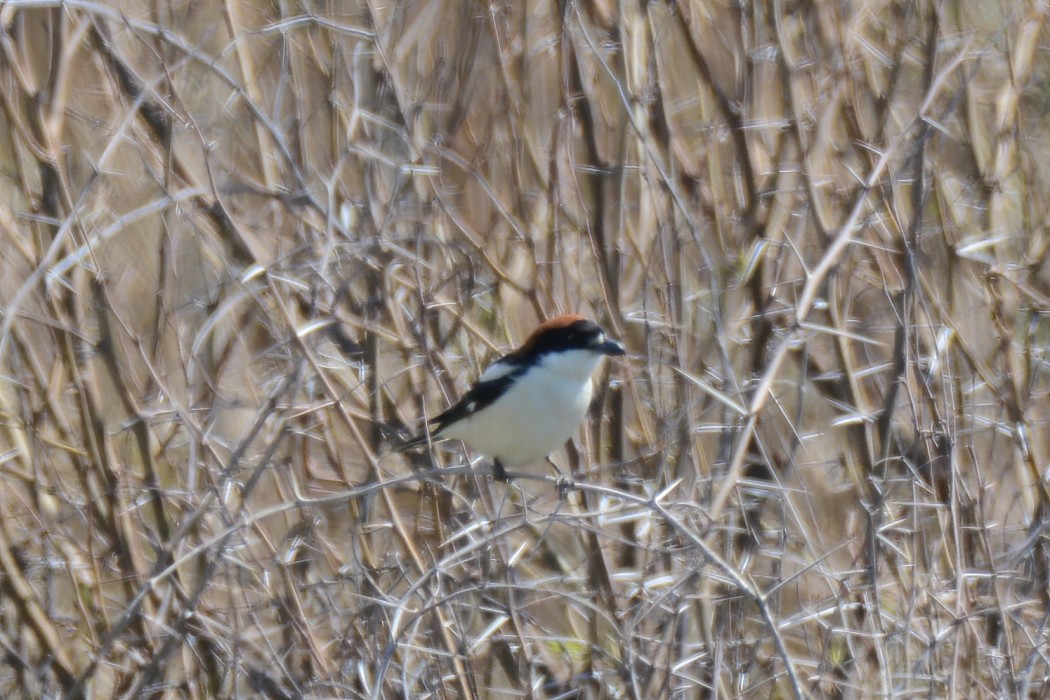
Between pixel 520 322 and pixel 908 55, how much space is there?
2308 millimetres

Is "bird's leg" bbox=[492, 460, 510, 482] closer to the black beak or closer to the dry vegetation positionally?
the dry vegetation

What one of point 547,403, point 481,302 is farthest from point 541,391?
point 481,302

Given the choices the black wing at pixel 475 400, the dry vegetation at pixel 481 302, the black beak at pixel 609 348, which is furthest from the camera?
the dry vegetation at pixel 481 302

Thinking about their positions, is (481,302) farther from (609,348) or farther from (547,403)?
(609,348)

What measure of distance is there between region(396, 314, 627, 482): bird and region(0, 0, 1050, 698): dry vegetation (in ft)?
1.05

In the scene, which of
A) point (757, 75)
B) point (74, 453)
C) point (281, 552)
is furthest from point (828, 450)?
point (74, 453)

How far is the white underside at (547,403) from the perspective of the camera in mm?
4777

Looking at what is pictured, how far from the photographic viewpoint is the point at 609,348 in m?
4.68

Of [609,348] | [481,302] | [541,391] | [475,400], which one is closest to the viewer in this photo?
[609,348]

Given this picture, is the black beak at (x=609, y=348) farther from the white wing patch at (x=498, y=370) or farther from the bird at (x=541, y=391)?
the white wing patch at (x=498, y=370)

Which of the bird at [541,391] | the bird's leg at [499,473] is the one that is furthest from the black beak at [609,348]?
the bird's leg at [499,473]

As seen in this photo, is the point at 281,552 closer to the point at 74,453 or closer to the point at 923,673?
the point at 74,453

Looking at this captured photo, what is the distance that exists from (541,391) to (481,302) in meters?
0.95

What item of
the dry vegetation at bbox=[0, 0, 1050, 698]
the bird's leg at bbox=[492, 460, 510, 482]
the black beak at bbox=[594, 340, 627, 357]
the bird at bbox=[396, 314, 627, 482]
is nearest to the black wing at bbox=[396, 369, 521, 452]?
the bird at bbox=[396, 314, 627, 482]
